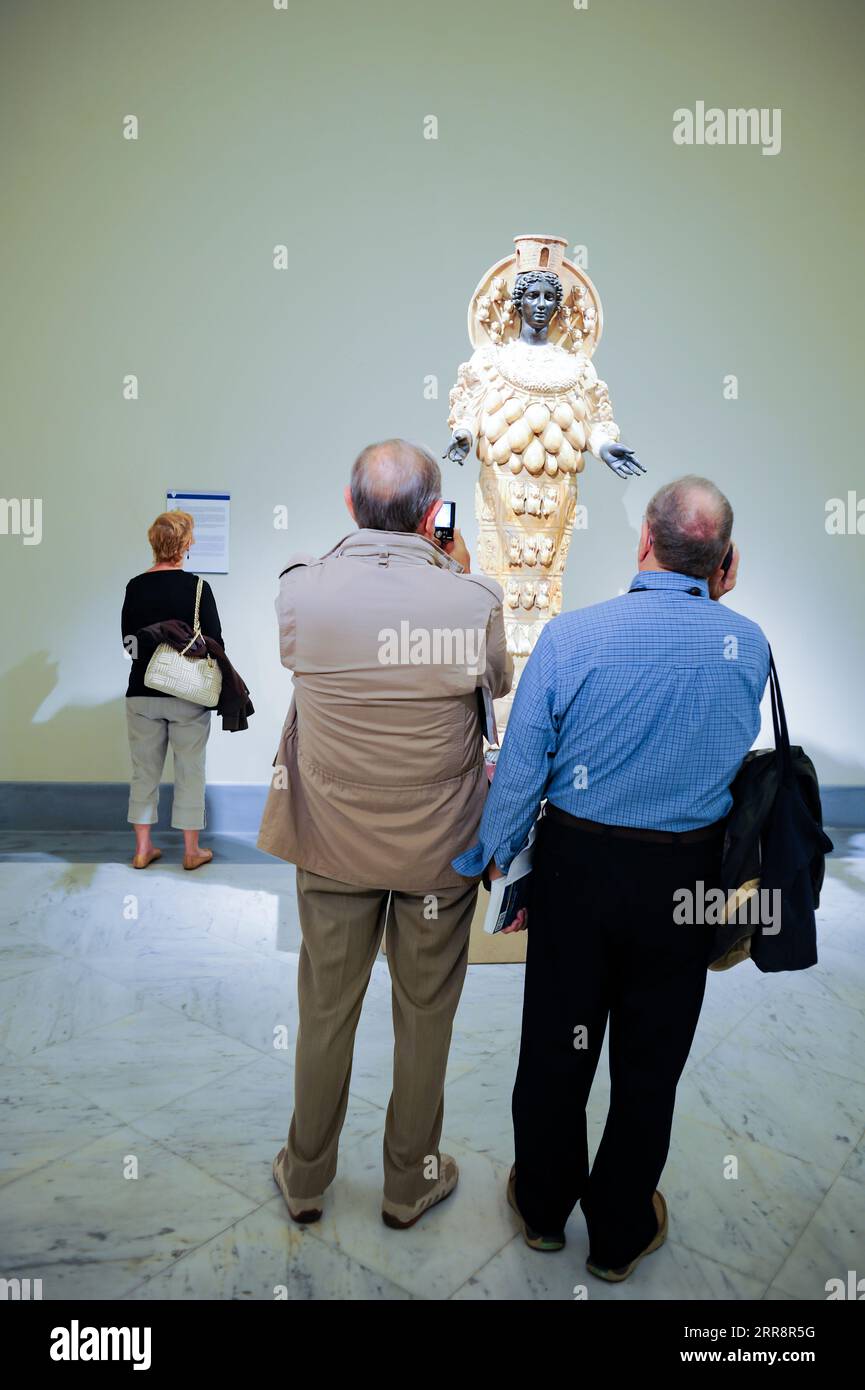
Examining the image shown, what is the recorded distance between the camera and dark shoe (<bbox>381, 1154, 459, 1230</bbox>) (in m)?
2.02

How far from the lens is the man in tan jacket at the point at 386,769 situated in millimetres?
1767

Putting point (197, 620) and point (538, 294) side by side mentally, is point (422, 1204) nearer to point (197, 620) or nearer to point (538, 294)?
point (197, 620)

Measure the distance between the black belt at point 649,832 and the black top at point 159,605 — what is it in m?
2.84

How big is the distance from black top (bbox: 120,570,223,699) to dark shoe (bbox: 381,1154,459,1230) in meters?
2.69

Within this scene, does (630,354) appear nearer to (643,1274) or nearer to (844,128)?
(844,128)

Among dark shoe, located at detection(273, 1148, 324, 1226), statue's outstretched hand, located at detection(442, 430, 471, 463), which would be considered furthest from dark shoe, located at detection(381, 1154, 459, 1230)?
statue's outstretched hand, located at detection(442, 430, 471, 463)

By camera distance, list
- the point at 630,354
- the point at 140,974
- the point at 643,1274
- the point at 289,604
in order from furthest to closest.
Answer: the point at 630,354
the point at 140,974
the point at 643,1274
the point at 289,604

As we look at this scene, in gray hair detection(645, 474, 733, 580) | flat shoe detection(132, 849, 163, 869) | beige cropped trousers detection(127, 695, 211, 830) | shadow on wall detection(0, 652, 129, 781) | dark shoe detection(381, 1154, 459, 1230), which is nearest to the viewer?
gray hair detection(645, 474, 733, 580)

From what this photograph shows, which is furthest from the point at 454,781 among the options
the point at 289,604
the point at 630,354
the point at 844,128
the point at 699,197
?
the point at 844,128

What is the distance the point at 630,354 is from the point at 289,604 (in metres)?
4.02

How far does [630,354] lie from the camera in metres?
5.11

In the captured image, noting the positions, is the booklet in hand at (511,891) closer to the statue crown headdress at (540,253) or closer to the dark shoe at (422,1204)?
the dark shoe at (422,1204)

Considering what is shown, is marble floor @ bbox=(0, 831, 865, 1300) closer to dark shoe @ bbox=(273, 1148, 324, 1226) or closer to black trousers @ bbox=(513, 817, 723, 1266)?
dark shoe @ bbox=(273, 1148, 324, 1226)

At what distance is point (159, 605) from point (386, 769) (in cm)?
271
